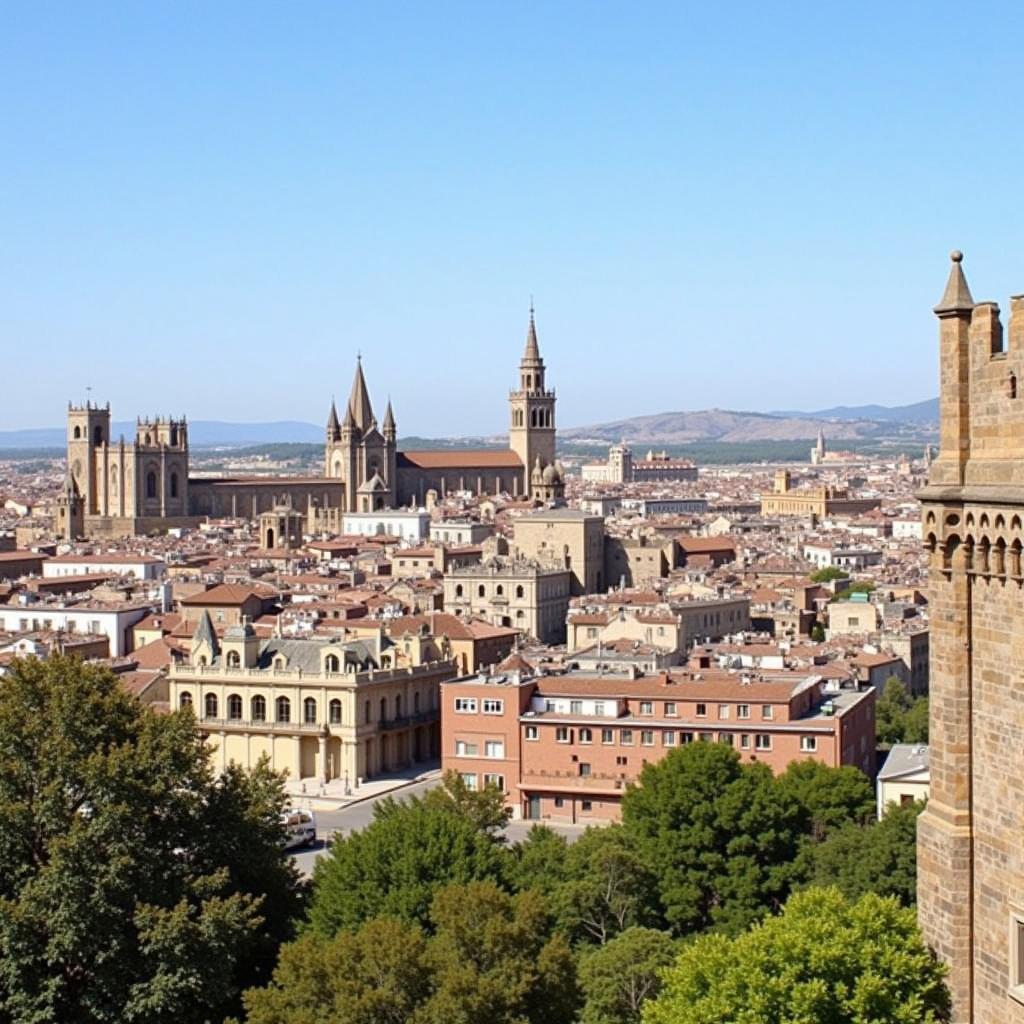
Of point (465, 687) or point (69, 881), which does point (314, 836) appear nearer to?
point (465, 687)

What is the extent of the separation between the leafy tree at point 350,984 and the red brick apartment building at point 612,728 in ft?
83.9

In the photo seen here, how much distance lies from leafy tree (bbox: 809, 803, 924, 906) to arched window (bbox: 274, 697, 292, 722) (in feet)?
80.0

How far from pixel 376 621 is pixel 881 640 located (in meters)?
19.6

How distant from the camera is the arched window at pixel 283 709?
58875 mm

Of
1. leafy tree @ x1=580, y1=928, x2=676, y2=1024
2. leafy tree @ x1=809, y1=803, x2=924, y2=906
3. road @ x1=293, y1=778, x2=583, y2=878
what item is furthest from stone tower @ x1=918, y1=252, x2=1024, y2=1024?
road @ x1=293, y1=778, x2=583, y2=878

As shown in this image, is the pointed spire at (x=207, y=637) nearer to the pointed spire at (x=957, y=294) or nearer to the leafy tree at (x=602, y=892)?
the leafy tree at (x=602, y=892)

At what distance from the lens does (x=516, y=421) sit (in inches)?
7047

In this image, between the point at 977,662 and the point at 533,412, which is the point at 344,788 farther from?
the point at 533,412

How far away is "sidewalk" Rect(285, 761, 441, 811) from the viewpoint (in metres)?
54.1

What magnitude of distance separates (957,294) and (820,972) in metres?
5.97

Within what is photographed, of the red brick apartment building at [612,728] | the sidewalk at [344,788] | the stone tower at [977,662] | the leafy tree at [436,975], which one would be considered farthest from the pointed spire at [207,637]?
the stone tower at [977,662]

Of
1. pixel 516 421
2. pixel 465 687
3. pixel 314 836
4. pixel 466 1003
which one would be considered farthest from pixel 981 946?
pixel 516 421

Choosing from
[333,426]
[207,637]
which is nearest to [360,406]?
[333,426]

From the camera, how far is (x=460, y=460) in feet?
A: 587
